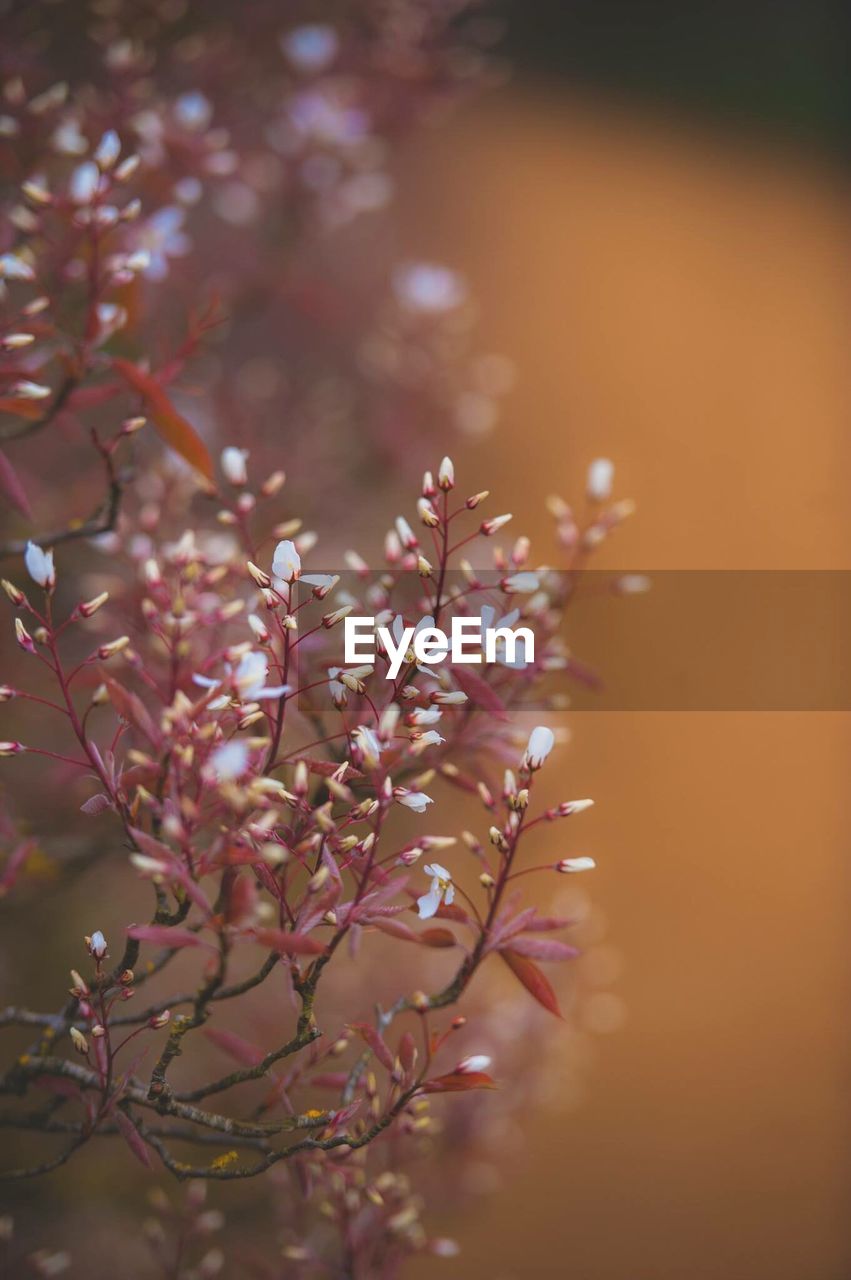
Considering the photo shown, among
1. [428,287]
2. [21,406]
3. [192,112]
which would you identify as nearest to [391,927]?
[21,406]

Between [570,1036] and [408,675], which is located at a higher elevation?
[408,675]

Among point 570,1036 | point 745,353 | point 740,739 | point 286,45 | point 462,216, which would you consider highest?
point 286,45

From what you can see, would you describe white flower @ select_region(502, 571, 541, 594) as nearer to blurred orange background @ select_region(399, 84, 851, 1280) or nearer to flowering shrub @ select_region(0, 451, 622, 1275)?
flowering shrub @ select_region(0, 451, 622, 1275)

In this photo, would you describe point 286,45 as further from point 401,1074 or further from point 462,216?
point 401,1074

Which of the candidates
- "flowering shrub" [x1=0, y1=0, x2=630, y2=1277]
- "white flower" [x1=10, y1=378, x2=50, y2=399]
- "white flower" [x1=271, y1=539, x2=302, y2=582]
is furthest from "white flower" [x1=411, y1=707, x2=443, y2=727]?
"white flower" [x1=10, y1=378, x2=50, y2=399]

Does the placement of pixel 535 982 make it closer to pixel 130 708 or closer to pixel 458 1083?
pixel 458 1083

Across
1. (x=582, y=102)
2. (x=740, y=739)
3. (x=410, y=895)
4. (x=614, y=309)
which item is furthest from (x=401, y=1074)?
(x=582, y=102)

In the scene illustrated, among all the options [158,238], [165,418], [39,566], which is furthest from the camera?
[158,238]
